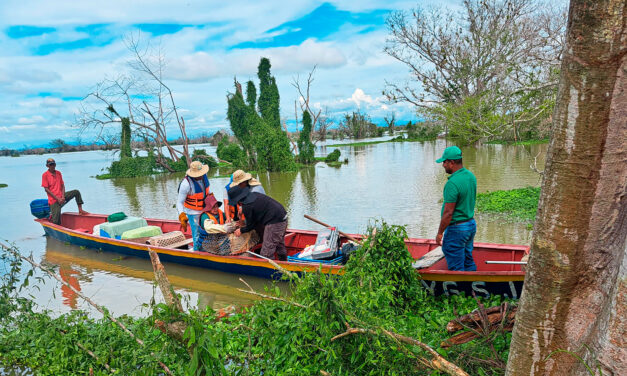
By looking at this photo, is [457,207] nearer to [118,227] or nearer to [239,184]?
[239,184]

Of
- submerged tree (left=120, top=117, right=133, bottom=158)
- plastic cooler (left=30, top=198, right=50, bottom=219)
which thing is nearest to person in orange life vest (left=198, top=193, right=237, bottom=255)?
plastic cooler (left=30, top=198, right=50, bottom=219)

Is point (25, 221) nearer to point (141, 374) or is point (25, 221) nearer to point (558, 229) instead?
point (141, 374)

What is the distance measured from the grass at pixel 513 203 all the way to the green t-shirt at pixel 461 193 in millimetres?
6312

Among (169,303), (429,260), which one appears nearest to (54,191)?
(429,260)

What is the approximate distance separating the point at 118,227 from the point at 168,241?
180 cm

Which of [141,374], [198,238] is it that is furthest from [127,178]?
[141,374]

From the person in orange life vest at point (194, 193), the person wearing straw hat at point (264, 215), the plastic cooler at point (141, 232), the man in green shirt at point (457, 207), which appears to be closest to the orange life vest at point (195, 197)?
the person in orange life vest at point (194, 193)

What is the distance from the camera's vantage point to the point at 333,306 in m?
3.20

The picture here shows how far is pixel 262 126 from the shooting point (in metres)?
28.6

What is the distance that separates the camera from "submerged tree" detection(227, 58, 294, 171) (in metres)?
28.1

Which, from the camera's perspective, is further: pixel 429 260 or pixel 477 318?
pixel 429 260

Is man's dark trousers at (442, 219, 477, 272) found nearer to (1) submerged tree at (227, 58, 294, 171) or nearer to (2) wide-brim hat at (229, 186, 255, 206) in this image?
(2) wide-brim hat at (229, 186, 255, 206)

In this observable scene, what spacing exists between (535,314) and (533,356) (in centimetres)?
25

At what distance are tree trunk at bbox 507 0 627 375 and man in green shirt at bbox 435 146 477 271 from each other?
9.07 feet
